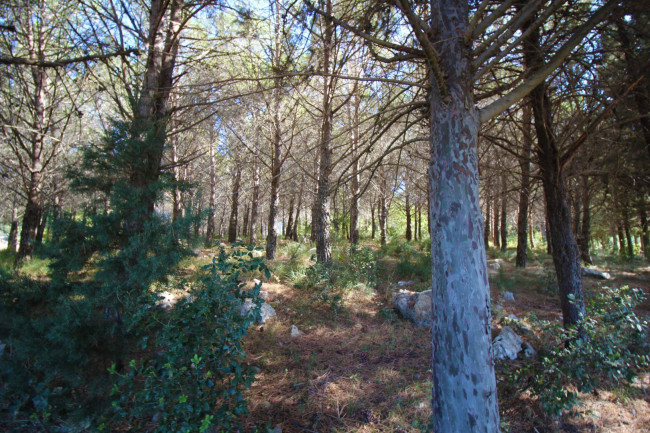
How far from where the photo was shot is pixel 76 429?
2791mm

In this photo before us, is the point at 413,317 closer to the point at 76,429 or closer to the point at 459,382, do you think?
the point at 459,382

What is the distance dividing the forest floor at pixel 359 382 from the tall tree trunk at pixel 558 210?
1254 millimetres

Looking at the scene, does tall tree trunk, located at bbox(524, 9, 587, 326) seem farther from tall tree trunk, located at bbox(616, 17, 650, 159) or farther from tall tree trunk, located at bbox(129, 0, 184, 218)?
tall tree trunk, located at bbox(129, 0, 184, 218)

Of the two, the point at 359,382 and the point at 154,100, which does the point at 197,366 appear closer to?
the point at 359,382

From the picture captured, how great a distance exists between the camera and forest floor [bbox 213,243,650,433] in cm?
315

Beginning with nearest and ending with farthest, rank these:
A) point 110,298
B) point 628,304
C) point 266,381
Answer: point 110,298
point 628,304
point 266,381

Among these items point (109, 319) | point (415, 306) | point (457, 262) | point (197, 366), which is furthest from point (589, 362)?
point (109, 319)

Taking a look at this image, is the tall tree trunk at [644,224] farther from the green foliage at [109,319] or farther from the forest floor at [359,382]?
the green foliage at [109,319]

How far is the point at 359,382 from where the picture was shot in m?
3.77

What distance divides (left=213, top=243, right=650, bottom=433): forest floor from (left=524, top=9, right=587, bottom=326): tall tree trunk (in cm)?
125

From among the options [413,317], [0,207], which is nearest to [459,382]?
[413,317]

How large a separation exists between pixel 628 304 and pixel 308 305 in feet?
15.2

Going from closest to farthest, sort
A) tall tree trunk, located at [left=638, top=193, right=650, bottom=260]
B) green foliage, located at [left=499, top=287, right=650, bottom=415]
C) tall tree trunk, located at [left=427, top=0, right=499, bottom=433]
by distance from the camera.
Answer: tall tree trunk, located at [left=427, top=0, right=499, bottom=433] → green foliage, located at [left=499, top=287, right=650, bottom=415] → tall tree trunk, located at [left=638, top=193, right=650, bottom=260]

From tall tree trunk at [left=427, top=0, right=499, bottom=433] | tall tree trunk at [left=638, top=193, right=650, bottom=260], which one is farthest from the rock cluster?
tall tree trunk at [left=638, top=193, right=650, bottom=260]
